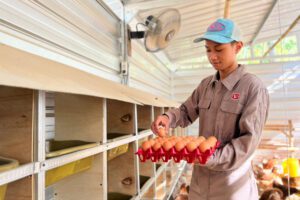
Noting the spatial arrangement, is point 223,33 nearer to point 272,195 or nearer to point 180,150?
point 180,150

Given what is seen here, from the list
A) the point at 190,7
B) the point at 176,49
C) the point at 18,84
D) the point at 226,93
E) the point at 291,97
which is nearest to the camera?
the point at 18,84

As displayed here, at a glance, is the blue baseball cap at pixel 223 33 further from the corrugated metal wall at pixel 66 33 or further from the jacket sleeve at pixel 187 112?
the corrugated metal wall at pixel 66 33

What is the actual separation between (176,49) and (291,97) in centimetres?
309

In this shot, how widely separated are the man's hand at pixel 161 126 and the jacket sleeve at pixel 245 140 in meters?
0.36

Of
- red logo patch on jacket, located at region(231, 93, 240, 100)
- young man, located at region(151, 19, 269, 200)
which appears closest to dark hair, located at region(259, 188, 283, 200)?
young man, located at region(151, 19, 269, 200)

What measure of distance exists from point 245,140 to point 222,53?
1.55 ft

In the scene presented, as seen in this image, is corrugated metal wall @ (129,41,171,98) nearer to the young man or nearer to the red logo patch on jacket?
the young man

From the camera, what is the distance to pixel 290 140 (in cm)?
557

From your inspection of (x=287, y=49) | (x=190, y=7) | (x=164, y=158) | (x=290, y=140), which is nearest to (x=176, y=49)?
(x=190, y=7)

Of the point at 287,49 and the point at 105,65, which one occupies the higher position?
the point at 287,49

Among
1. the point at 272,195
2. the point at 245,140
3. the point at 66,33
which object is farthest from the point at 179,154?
the point at 272,195

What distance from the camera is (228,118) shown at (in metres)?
1.24

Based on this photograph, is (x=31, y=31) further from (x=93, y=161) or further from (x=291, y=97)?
(x=291, y=97)

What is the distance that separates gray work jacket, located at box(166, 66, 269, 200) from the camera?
1057mm
